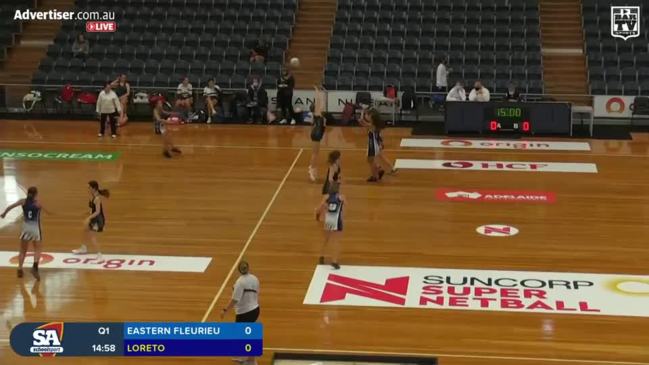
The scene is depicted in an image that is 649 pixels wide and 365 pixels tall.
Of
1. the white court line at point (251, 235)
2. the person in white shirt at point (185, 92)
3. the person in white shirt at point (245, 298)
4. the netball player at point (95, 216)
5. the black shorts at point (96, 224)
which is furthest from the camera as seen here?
the person in white shirt at point (185, 92)

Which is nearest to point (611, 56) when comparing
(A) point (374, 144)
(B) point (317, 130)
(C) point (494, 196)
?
(C) point (494, 196)

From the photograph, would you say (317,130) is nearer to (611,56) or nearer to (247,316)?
(247,316)

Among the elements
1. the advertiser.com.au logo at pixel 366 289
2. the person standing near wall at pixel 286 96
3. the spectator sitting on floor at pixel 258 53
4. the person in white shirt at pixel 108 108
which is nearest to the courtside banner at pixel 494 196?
the advertiser.com.au logo at pixel 366 289

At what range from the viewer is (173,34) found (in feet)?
110

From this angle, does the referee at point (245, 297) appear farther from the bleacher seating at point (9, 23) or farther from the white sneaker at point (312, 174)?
the bleacher seating at point (9, 23)

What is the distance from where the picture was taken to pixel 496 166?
2375 cm

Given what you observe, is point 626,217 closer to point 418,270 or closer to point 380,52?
point 418,270

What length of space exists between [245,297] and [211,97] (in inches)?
686

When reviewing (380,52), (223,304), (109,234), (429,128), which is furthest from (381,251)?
(380,52)

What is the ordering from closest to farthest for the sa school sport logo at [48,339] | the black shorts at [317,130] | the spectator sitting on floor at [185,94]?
the sa school sport logo at [48,339] < the black shorts at [317,130] < the spectator sitting on floor at [185,94]

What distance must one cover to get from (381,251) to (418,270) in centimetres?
117

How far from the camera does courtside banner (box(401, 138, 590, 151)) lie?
25953mm

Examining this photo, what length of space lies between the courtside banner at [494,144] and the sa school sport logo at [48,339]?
645 inches
